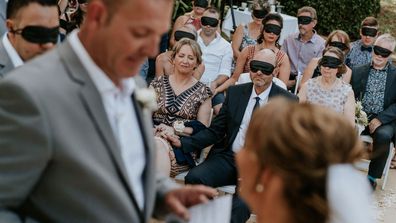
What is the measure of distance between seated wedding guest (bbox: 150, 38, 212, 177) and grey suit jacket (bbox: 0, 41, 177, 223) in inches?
127

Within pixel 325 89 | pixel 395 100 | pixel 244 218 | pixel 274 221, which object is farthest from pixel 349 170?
pixel 395 100

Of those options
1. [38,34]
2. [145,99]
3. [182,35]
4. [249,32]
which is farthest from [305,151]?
[249,32]

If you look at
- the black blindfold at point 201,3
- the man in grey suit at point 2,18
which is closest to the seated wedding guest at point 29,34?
the man in grey suit at point 2,18

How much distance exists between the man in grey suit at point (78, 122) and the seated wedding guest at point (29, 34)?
1061 mm

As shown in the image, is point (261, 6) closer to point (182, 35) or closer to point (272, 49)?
point (272, 49)

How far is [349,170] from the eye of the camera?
5.33 ft

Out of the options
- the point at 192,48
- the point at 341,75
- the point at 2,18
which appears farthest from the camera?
the point at 341,75

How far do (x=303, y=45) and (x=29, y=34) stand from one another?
556 centimetres

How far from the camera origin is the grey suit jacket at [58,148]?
5.47 feet

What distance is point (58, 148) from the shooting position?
66.6 inches

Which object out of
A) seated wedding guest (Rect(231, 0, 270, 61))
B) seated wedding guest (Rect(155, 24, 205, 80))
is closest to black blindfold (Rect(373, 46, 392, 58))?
seated wedding guest (Rect(231, 0, 270, 61))

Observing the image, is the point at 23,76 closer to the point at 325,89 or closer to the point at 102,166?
the point at 102,166

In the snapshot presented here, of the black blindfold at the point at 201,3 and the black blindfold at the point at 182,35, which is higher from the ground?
the black blindfold at the point at 201,3

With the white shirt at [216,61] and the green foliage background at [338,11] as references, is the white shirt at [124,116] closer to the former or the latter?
the white shirt at [216,61]
